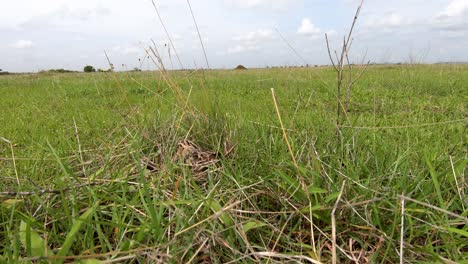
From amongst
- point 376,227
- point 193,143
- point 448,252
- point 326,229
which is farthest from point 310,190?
point 193,143

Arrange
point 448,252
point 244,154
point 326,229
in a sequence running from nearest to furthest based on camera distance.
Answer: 1. point 448,252
2. point 326,229
3. point 244,154

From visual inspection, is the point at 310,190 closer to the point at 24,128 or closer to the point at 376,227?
the point at 376,227

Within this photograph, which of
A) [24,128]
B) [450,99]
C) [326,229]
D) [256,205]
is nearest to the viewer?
[326,229]

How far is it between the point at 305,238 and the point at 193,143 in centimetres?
74

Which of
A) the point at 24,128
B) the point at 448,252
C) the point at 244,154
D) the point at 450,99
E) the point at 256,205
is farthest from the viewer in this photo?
the point at 450,99

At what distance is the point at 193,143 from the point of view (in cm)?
165

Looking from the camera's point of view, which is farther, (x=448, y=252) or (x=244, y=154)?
(x=244, y=154)

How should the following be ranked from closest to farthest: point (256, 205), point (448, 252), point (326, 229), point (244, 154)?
point (448, 252)
point (326, 229)
point (256, 205)
point (244, 154)

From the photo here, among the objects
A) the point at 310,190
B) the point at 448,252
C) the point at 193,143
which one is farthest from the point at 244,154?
the point at 448,252

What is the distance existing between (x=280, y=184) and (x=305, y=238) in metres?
0.22

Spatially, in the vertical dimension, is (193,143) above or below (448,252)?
above

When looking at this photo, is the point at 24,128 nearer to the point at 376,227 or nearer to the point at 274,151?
the point at 274,151

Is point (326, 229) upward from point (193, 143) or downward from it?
downward

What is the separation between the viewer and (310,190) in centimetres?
114
